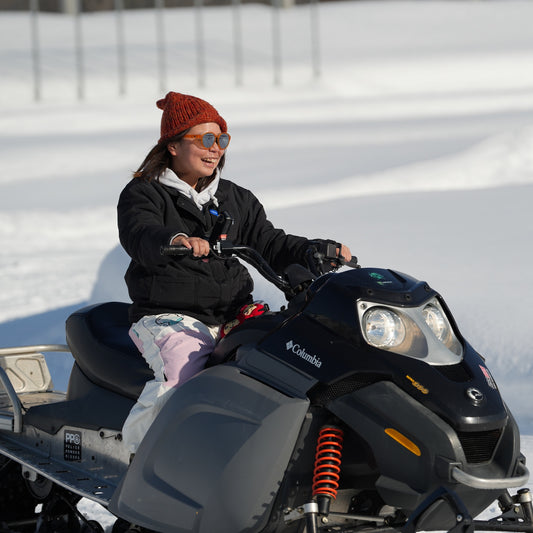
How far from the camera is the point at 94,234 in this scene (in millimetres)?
12297

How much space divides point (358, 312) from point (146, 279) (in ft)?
2.66

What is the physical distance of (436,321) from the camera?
95.0 inches

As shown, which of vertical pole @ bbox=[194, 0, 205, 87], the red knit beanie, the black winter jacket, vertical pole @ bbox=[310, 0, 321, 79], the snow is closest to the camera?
the black winter jacket

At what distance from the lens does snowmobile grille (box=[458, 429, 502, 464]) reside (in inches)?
87.8

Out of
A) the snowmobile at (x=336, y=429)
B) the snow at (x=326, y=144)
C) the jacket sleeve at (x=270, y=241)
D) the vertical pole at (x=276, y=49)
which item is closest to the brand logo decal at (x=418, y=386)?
the snowmobile at (x=336, y=429)

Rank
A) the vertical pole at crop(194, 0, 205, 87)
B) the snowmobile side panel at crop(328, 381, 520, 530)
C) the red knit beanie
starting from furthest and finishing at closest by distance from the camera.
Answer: the vertical pole at crop(194, 0, 205, 87)
the red knit beanie
the snowmobile side panel at crop(328, 381, 520, 530)

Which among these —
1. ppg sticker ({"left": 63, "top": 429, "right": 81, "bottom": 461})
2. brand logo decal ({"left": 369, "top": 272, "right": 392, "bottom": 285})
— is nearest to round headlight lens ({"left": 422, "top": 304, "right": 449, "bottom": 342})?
brand logo decal ({"left": 369, "top": 272, "right": 392, "bottom": 285})

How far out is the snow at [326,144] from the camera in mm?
5879

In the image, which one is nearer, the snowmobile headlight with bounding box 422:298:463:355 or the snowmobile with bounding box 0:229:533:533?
the snowmobile with bounding box 0:229:533:533

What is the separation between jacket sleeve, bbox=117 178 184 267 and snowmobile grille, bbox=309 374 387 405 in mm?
643

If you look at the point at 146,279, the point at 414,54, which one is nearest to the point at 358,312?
the point at 146,279

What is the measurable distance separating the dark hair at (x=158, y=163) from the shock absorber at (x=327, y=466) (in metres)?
1.07

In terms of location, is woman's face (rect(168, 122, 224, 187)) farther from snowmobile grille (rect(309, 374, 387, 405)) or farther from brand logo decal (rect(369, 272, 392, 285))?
snowmobile grille (rect(309, 374, 387, 405))

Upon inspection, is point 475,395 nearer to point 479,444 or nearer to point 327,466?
point 479,444
